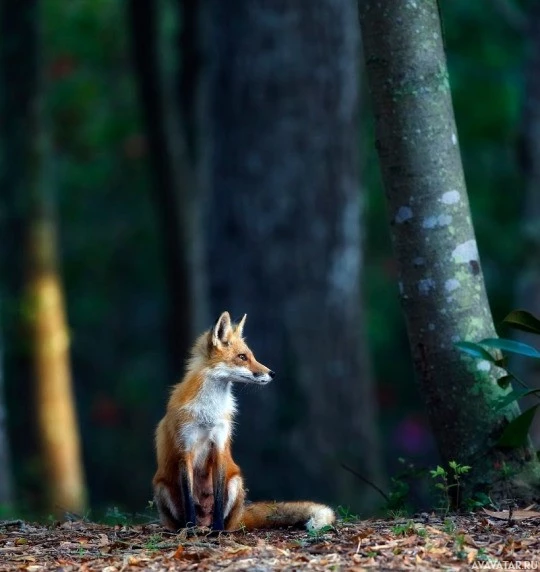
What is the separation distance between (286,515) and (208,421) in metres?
0.77

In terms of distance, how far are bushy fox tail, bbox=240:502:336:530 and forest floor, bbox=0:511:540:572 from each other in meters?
0.11

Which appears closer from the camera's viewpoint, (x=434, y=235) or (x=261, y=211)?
(x=434, y=235)

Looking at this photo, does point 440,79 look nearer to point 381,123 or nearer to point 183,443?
point 381,123

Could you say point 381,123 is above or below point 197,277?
above

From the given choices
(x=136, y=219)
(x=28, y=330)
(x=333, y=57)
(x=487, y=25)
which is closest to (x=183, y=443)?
(x=333, y=57)

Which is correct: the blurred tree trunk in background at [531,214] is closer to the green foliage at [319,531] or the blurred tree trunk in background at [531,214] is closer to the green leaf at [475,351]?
the green leaf at [475,351]

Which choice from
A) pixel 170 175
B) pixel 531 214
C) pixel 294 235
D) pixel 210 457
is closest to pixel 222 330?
pixel 210 457

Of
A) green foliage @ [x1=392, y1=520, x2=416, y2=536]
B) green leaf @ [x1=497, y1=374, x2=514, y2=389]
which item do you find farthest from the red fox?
green leaf @ [x1=497, y1=374, x2=514, y2=389]

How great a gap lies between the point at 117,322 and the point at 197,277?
12159 mm

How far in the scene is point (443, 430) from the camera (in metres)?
7.69

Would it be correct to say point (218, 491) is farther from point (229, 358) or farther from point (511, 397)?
point (511, 397)

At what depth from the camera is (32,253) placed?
16797 millimetres

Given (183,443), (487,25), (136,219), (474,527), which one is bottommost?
(474,527)

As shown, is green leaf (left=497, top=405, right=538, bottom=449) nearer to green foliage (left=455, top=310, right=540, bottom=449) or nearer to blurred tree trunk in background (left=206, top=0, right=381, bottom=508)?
green foliage (left=455, top=310, right=540, bottom=449)
